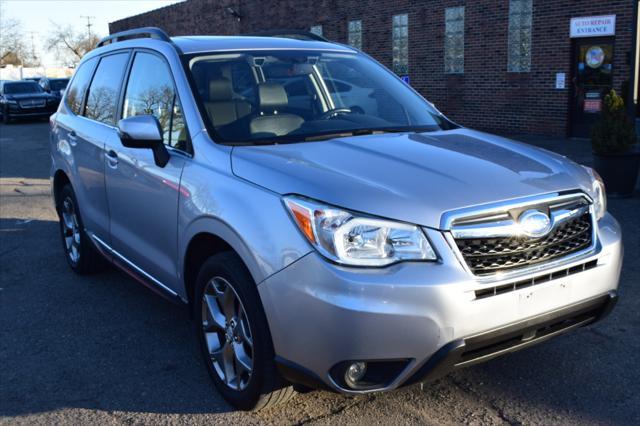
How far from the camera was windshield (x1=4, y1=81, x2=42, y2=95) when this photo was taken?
28938mm

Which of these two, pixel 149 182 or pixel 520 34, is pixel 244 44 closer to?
pixel 149 182

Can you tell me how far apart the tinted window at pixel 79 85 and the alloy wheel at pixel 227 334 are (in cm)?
280

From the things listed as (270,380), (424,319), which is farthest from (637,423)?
(270,380)

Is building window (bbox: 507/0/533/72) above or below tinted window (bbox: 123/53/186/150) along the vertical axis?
above

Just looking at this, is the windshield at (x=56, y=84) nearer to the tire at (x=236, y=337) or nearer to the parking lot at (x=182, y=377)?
the parking lot at (x=182, y=377)

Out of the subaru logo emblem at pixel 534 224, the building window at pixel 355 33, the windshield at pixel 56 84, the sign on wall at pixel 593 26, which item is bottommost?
the subaru logo emblem at pixel 534 224

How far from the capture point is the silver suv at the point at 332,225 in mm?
2762

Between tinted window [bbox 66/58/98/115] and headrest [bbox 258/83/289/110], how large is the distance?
2135mm

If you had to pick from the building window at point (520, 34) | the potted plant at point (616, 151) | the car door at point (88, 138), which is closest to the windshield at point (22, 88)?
the building window at point (520, 34)

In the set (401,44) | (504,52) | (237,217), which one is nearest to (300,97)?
(237,217)

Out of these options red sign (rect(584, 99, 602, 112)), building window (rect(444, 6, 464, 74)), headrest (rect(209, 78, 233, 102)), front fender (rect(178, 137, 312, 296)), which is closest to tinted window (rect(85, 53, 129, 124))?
headrest (rect(209, 78, 233, 102))

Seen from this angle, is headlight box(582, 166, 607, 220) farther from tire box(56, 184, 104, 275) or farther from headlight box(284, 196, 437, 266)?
tire box(56, 184, 104, 275)

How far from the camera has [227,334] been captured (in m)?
3.44

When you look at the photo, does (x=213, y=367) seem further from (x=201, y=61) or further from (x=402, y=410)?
(x=201, y=61)
